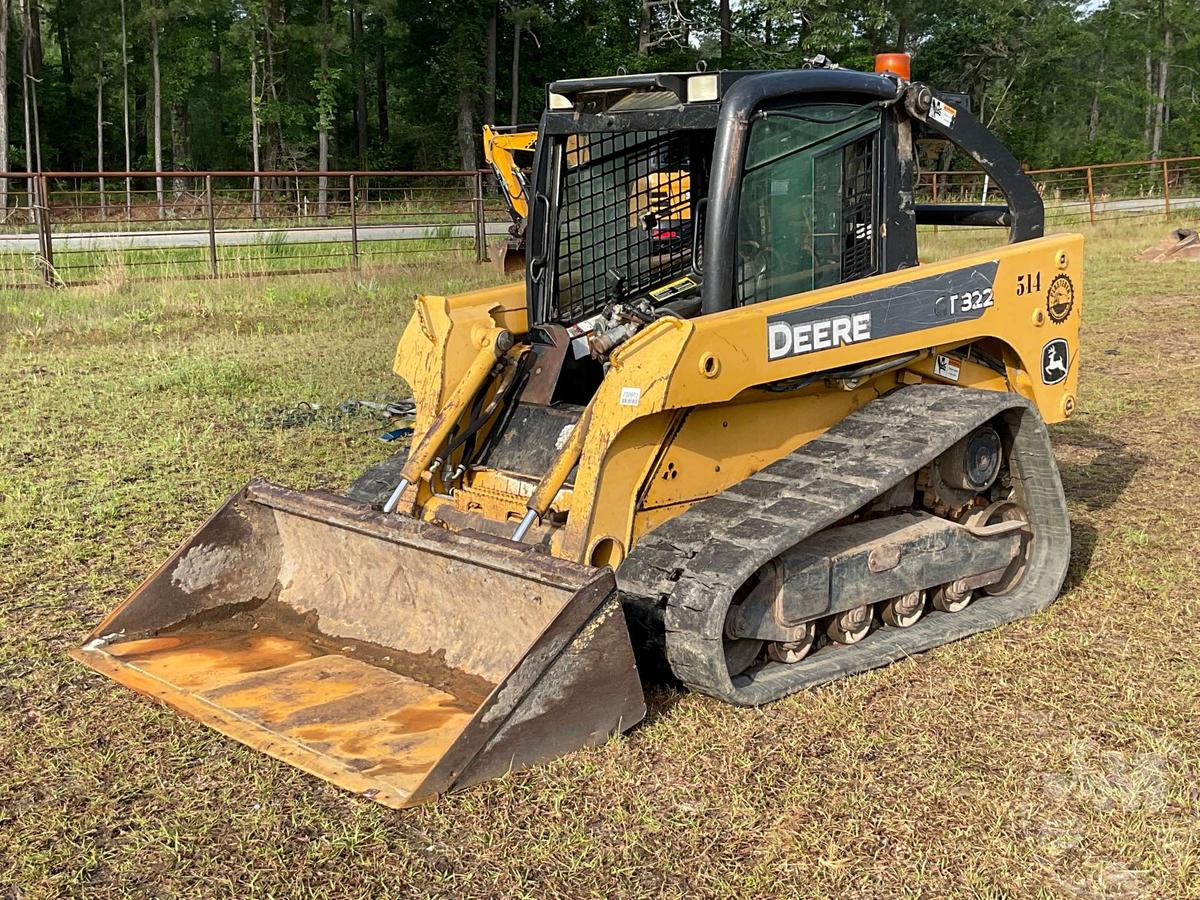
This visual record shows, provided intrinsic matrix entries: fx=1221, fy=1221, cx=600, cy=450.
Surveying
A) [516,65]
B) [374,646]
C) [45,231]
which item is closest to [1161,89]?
[516,65]

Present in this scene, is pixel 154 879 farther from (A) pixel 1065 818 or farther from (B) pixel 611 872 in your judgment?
(A) pixel 1065 818

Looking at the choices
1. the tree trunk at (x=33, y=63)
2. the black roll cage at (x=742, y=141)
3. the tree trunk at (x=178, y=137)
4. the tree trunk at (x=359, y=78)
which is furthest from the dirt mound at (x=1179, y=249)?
the tree trunk at (x=178, y=137)

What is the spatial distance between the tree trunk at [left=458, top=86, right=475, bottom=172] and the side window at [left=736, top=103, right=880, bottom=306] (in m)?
33.0

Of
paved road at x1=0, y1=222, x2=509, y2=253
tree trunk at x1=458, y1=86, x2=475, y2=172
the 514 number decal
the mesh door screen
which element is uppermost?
tree trunk at x1=458, y1=86, x2=475, y2=172

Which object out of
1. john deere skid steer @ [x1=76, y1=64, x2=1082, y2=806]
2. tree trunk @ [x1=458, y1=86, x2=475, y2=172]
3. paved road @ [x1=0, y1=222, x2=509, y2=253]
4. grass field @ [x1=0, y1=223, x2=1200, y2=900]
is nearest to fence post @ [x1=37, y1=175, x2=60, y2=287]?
paved road @ [x1=0, y1=222, x2=509, y2=253]

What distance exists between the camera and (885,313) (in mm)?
4711

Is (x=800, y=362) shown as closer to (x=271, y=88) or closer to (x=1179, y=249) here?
(x=1179, y=249)

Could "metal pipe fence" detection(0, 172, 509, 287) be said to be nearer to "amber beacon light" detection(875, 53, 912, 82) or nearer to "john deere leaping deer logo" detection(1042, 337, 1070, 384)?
"amber beacon light" detection(875, 53, 912, 82)

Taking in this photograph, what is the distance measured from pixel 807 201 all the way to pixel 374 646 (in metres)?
2.39

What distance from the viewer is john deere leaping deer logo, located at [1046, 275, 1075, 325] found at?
17.6 ft

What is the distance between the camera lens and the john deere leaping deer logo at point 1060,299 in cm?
537

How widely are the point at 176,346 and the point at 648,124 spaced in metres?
7.85

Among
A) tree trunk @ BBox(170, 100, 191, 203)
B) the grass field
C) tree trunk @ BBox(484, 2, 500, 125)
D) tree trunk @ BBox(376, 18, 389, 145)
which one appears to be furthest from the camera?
tree trunk @ BBox(170, 100, 191, 203)

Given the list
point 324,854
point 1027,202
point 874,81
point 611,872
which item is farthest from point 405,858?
point 1027,202
